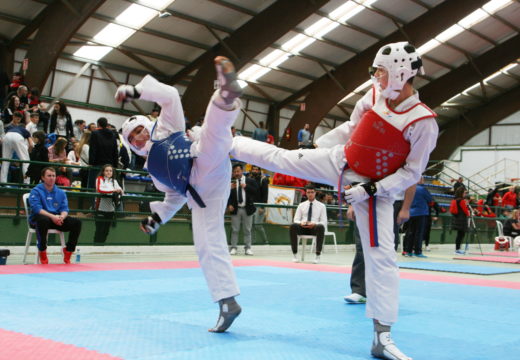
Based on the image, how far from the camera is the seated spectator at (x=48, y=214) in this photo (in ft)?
26.0

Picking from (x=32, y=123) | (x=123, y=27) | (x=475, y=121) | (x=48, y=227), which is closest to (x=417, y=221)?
(x=48, y=227)

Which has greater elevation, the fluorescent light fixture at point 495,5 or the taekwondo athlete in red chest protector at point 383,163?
the fluorescent light fixture at point 495,5

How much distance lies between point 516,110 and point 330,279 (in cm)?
2791

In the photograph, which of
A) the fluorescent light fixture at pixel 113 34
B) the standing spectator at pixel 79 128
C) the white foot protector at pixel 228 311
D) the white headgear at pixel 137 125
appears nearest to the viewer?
the white foot protector at pixel 228 311

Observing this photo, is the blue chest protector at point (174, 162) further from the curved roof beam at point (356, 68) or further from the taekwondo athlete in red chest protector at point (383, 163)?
the curved roof beam at point (356, 68)

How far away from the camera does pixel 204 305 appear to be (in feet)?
16.7

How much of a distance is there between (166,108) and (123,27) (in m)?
16.9

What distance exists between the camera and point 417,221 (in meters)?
12.8

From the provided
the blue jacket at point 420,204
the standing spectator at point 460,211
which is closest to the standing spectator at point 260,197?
the blue jacket at point 420,204

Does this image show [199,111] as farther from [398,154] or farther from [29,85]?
[398,154]

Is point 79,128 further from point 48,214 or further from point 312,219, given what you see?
point 312,219

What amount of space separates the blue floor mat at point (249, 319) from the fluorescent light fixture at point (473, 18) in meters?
18.7

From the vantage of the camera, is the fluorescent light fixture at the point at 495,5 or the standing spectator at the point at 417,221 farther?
the fluorescent light fixture at the point at 495,5

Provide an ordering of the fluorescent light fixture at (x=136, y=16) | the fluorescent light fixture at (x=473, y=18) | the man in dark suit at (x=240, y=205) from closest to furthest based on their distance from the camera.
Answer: the man in dark suit at (x=240, y=205), the fluorescent light fixture at (x=136, y=16), the fluorescent light fixture at (x=473, y=18)
